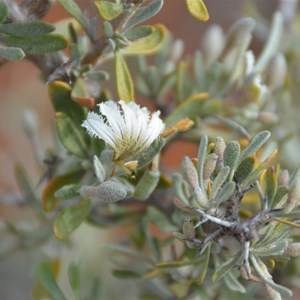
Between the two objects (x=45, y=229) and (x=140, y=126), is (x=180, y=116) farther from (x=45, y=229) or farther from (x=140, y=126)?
(x=45, y=229)

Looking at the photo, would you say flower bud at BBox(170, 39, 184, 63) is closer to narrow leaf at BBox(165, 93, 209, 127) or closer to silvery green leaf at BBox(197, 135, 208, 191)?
narrow leaf at BBox(165, 93, 209, 127)

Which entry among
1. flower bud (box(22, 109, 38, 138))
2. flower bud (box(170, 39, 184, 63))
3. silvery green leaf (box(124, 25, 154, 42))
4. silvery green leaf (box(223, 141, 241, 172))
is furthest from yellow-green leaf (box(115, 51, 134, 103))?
flower bud (box(22, 109, 38, 138))

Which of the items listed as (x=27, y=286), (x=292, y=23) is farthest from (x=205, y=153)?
(x=27, y=286)

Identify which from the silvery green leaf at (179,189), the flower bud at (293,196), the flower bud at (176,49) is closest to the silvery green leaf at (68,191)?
the silvery green leaf at (179,189)

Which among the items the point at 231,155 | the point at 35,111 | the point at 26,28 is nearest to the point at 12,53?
the point at 26,28

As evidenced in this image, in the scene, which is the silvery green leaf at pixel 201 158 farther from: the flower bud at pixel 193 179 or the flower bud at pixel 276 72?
the flower bud at pixel 276 72

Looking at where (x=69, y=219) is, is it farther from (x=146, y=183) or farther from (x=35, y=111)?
(x=35, y=111)
